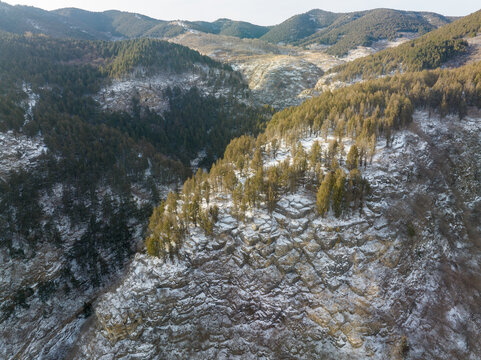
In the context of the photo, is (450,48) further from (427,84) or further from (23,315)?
(23,315)

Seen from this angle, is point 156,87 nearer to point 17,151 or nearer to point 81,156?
point 81,156

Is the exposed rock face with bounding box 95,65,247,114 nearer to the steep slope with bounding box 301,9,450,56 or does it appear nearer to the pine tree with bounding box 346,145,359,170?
the pine tree with bounding box 346,145,359,170

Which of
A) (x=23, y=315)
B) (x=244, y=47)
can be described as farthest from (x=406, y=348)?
(x=244, y=47)

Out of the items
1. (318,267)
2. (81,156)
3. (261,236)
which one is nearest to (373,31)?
(261,236)

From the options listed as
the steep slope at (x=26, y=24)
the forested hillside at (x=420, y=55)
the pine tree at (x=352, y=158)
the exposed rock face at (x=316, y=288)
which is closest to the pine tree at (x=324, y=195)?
the exposed rock face at (x=316, y=288)

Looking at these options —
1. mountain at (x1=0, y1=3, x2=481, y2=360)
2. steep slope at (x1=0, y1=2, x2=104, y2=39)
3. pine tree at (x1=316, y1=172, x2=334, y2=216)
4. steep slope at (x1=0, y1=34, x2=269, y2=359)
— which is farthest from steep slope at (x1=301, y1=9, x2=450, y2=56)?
steep slope at (x1=0, y1=2, x2=104, y2=39)

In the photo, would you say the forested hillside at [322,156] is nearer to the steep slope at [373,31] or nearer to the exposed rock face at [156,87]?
the exposed rock face at [156,87]
